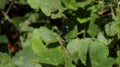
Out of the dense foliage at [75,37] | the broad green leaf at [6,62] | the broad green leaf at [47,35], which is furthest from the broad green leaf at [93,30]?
the broad green leaf at [6,62]

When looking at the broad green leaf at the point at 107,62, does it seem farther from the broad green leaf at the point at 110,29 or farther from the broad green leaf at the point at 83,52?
the broad green leaf at the point at 110,29

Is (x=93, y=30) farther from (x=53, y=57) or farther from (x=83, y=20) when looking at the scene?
(x=53, y=57)

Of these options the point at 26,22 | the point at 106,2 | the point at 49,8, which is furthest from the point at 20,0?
the point at 106,2

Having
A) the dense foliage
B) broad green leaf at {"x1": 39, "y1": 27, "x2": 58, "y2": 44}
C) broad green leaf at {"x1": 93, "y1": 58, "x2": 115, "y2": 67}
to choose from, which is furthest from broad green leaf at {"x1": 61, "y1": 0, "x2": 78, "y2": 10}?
broad green leaf at {"x1": 93, "y1": 58, "x2": 115, "y2": 67}

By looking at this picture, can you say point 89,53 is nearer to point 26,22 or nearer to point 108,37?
point 108,37

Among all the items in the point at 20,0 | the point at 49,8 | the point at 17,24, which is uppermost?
the point at 49,8

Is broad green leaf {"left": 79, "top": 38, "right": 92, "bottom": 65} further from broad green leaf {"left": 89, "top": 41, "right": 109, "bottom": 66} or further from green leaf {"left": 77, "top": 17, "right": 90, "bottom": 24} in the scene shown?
green leaf {"left": 77, "top": 17, "right": 90, "bottom": 24}
